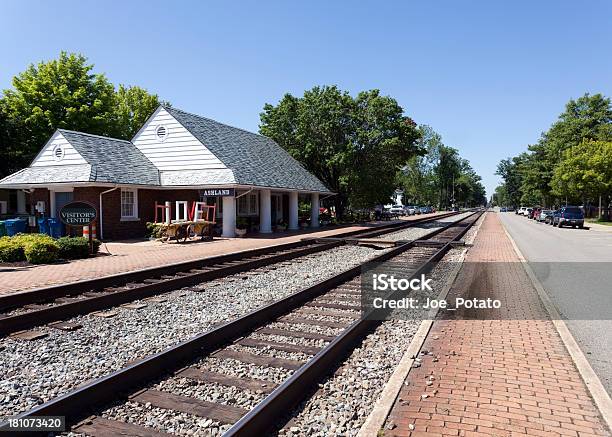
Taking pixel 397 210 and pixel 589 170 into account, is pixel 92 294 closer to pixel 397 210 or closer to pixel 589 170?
pixel 589 170

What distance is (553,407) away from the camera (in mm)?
3893

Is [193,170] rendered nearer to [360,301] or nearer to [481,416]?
[360,301]

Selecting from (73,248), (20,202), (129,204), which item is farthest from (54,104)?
(73,248)

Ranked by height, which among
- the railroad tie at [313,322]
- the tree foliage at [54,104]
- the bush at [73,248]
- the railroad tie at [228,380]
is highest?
the tree foliage at [54,104]

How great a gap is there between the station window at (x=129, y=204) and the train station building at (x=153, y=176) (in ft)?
0.16

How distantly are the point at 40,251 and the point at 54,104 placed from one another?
3272cm

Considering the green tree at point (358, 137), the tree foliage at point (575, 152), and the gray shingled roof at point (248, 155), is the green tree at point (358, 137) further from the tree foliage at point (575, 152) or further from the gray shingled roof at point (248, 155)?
the tree foliage at point (575, 152)

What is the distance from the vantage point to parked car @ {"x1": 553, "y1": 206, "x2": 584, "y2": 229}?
3634 cm

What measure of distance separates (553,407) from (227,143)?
2548 centimetres

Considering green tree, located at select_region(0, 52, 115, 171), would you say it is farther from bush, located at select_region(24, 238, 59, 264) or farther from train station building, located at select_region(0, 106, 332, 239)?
bush, located at select_region(24, 238, 59, 264)

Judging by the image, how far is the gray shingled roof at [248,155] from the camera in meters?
24.3

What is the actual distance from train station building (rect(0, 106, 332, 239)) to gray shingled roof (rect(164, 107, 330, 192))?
101 mm

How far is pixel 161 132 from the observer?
25578 mm

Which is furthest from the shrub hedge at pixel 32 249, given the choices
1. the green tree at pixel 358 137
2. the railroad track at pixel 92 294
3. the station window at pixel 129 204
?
the green tree at pixel 358 137
